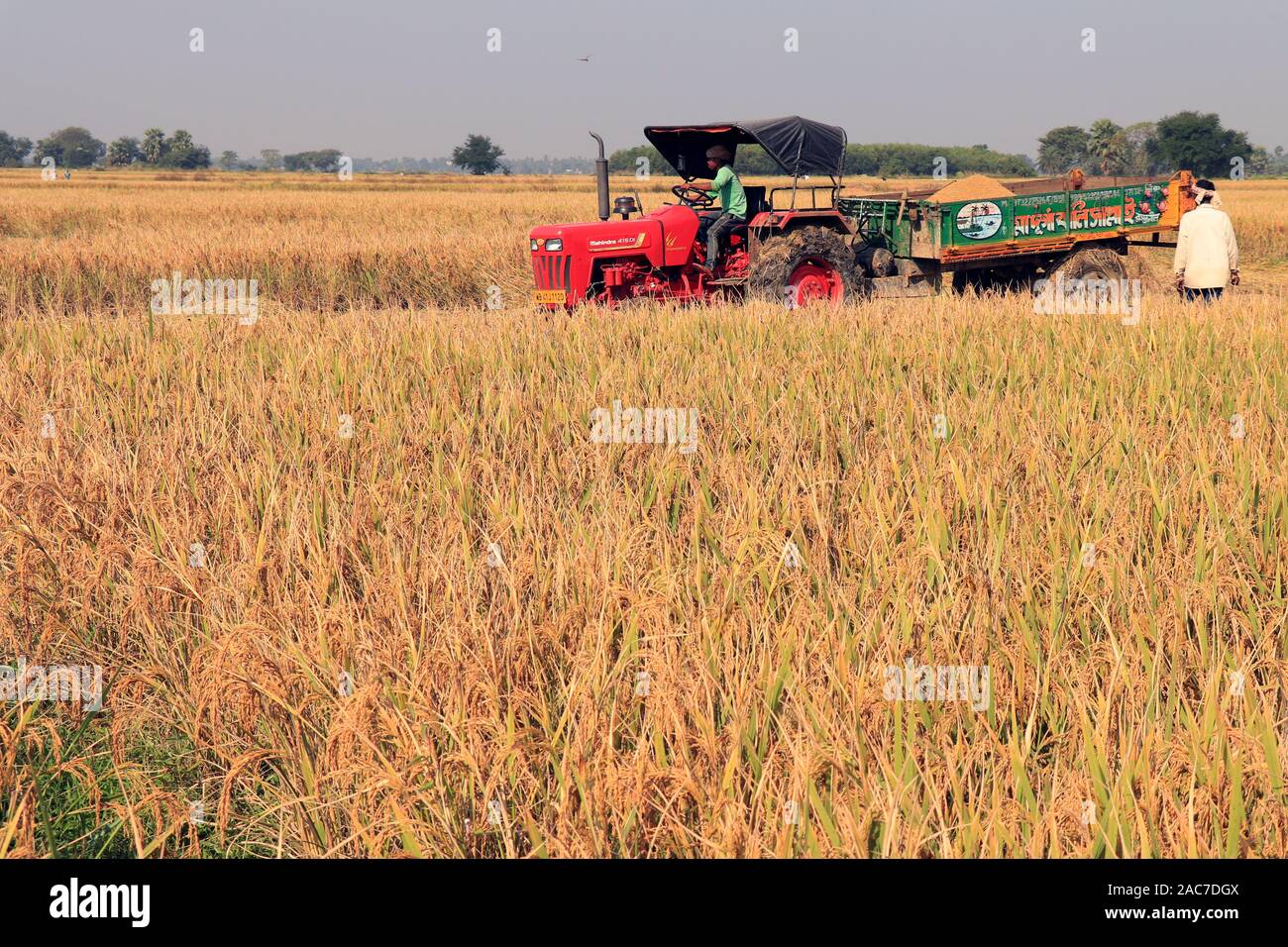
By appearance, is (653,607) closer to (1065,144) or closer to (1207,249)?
(1207,249)

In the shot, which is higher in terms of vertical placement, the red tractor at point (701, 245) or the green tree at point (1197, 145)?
the green tree at point (1197, 145)

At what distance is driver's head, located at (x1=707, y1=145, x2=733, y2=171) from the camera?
32.1 feet

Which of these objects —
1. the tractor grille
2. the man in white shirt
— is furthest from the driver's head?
the man in white shirt

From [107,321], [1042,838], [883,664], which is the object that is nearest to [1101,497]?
[883,664]

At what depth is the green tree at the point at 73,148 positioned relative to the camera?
118 m

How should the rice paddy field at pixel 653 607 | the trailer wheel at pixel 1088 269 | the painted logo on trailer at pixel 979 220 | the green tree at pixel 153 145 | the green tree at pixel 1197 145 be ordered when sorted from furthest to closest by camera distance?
1. the green tree at pixel 153 145
2. the green tree at pixel 1197 145
3. the trailer wheel at pixel 1088 269
4. the painted logo on trailer at pixel 979 220
5. the rice paddy field at pixel 653 607

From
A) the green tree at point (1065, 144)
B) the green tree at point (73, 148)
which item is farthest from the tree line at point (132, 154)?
the green tree at point (1065, 144)

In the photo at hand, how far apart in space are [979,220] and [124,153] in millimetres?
104906

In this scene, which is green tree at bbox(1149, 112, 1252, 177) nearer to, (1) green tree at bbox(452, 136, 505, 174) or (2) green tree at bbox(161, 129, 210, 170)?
(1) green tree at bbox(452, 136, 505, 174)

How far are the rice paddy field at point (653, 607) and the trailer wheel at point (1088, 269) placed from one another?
526cm

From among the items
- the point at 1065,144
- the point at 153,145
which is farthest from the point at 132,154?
the point at 1065,144

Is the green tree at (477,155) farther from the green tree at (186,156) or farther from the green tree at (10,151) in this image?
the green tree at (10,151)

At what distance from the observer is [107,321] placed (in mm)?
8562
